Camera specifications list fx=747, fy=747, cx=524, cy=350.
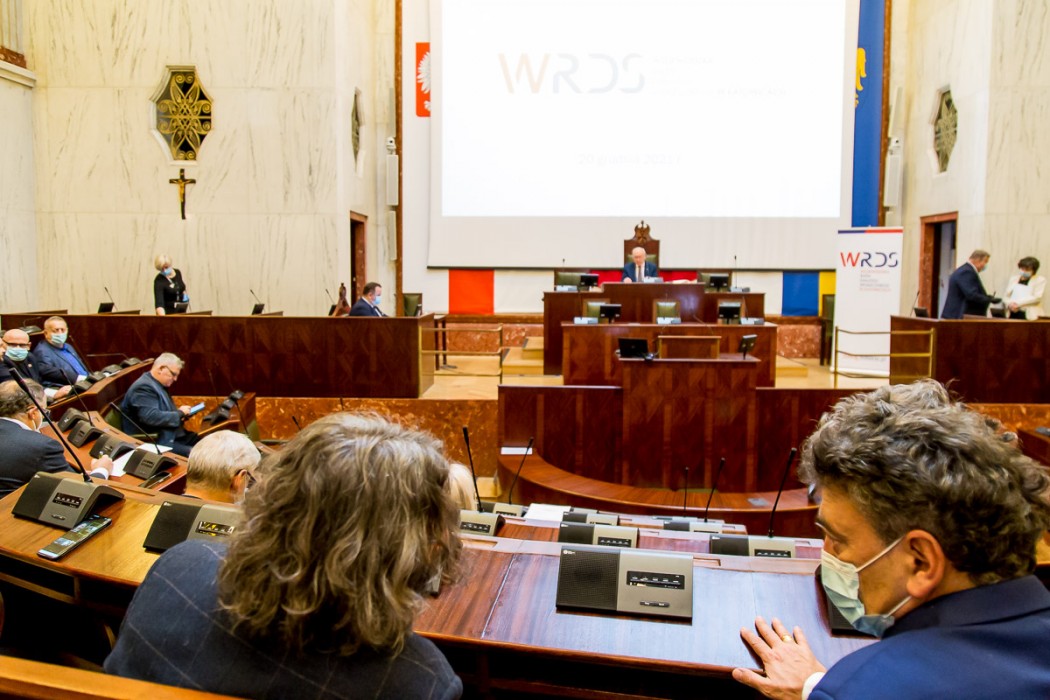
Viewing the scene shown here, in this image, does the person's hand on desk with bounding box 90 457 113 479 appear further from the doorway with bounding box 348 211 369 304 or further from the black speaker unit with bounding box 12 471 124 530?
the doorway with bounding box 348 211 369 304

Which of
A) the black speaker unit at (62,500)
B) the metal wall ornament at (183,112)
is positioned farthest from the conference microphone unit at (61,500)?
the metal wall ornament at (183,112)

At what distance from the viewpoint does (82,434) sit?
382cm

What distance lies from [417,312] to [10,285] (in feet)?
16.3

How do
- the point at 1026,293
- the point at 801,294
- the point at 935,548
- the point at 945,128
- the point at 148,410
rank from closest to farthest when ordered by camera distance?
the point at 935,548, the point at 148,410, the point at 1026,293, the point at 945,128, the point at 801,294

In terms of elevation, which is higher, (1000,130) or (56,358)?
(1000,130)

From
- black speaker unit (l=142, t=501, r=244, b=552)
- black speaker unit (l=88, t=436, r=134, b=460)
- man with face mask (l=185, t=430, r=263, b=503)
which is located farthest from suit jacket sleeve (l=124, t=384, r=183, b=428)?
black speaker unit (l=142, t=501, r=244, b=552)

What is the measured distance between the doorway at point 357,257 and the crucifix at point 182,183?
221 cm

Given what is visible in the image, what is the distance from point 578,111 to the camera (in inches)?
415

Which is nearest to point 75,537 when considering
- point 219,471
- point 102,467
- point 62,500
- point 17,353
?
point 62,500

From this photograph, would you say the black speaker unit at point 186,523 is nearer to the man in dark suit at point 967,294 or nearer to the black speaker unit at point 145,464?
the black speaker unit at point 145,464

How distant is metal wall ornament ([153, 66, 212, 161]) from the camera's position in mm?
9695

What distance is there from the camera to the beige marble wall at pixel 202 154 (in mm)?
9492

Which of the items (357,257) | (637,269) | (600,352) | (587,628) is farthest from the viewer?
(357,257)

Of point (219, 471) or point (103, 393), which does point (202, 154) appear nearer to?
point (103, 393)
